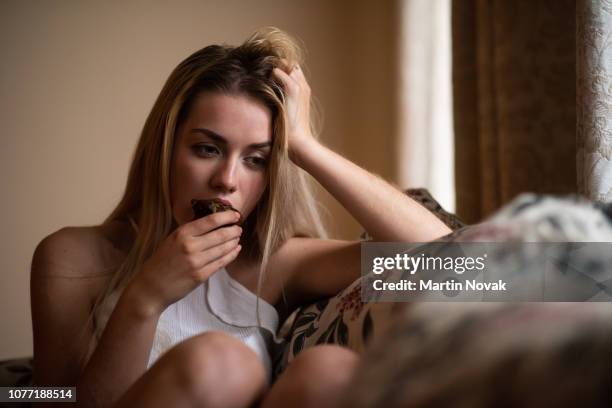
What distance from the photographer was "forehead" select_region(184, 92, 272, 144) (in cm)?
117

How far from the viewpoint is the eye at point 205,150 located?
1181 millimetres

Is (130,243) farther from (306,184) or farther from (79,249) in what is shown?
(306,184)

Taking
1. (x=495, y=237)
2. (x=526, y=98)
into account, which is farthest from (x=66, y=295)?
(x=526, y=98)

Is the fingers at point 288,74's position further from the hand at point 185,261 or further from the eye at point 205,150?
the hand at point 185,261

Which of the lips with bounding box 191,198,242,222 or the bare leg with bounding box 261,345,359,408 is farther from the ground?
the lips with bounding box 191,198,242,222

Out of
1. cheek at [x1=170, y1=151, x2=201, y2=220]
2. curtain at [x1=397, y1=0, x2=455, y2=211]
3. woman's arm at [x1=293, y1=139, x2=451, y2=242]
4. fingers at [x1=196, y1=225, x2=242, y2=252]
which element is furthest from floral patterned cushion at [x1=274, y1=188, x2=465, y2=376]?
curtain at [x1=397, y1=0, x2=455, y2=211]

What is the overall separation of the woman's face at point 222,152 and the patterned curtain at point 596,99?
0.70 metres

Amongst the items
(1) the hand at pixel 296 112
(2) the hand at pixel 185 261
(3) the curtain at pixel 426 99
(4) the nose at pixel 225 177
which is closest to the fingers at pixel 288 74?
(1) the hand at pixel 296 112

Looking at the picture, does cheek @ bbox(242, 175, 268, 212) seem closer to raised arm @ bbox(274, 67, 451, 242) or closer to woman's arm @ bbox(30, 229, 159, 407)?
raised arm @ bbox(274, 67, 451, 242)

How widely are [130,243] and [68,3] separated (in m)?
1.58

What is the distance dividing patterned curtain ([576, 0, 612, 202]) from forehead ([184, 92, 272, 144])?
27.4 inches

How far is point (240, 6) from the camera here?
2697 millimetres

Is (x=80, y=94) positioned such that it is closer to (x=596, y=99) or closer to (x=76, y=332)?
(x=76, y=332)

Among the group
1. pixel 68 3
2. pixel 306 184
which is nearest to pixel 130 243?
pixel 306 184
